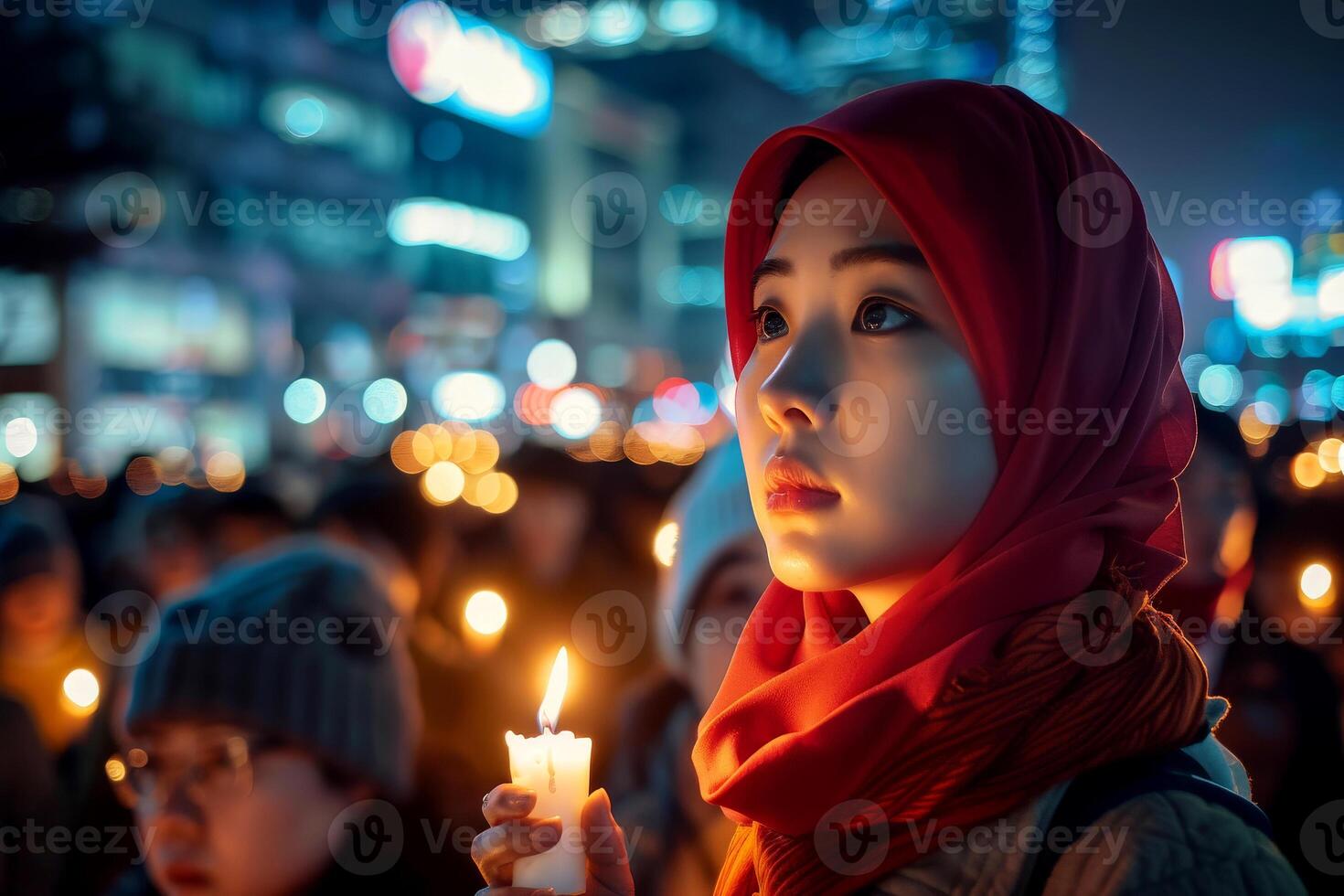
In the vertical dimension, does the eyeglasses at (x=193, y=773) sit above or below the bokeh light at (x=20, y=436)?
above

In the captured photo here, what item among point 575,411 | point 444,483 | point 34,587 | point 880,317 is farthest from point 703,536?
point 575,411

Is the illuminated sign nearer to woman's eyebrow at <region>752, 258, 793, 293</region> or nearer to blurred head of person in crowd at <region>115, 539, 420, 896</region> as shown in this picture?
blurred head of person in crowd at <region>115, 539, 420, 896</region>

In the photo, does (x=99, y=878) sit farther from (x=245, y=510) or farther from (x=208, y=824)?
(x=245, y=510)

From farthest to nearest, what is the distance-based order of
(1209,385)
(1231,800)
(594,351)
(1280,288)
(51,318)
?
(594,351) < (1209,385) < (1280,288) < (51,318) < (1231,800)

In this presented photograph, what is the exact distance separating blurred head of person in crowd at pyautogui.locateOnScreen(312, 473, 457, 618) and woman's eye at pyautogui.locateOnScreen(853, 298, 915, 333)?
409 cm

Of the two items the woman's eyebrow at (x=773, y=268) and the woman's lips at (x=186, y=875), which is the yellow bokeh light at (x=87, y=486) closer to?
the woman's lips at (x=186, y=875)

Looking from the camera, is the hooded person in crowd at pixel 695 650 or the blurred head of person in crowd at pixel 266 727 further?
the hooded person in crowd at pixel 695 650

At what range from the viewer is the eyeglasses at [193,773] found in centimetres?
227

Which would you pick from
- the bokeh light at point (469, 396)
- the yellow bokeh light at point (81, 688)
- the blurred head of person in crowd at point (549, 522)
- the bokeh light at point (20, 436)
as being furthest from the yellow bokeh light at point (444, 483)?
the bokeh light at point (469, 396)

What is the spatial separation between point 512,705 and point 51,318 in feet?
77.6

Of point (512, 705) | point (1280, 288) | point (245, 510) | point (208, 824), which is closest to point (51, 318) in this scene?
point (245, 510)

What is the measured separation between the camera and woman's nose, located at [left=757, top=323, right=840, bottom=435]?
4.67 ft

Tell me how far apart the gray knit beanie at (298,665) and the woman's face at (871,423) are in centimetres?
147

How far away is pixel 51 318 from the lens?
24031 millimetres
